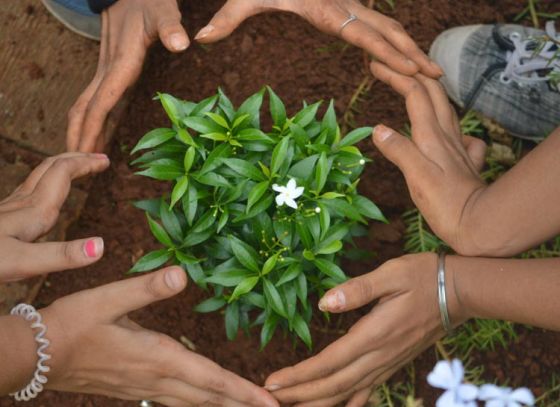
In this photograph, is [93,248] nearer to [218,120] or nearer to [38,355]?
[38,355]

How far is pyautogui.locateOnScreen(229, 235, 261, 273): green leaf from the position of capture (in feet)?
5.00

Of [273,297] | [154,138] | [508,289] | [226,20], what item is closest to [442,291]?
[508,289]

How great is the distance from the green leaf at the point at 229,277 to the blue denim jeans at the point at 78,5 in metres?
1.00

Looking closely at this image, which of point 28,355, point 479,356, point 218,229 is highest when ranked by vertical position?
point 218,229

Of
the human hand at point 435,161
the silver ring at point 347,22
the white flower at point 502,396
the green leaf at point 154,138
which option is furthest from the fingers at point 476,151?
the white flower at point 502,396

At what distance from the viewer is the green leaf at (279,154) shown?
5.00 ft

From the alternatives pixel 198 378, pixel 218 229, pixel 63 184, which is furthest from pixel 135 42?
pixel 198 378

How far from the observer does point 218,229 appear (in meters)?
1.53

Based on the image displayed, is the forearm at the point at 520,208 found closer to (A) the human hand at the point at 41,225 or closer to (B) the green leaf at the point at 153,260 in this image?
(B) the green leaf at the point at 153,260

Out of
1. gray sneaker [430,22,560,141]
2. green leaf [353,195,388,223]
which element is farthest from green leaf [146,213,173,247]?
gray sneaker [430,22,560,141]

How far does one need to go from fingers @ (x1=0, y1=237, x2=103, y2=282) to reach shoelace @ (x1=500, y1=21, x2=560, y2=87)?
131 cm

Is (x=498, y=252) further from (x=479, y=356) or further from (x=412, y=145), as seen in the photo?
(x=479, y=356)

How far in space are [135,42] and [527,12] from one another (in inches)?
49.7

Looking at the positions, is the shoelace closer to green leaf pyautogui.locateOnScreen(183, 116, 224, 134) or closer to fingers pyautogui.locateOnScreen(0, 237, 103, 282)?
green leaf pyautogui.locateOnScreen(183, 116, 224, 134)
